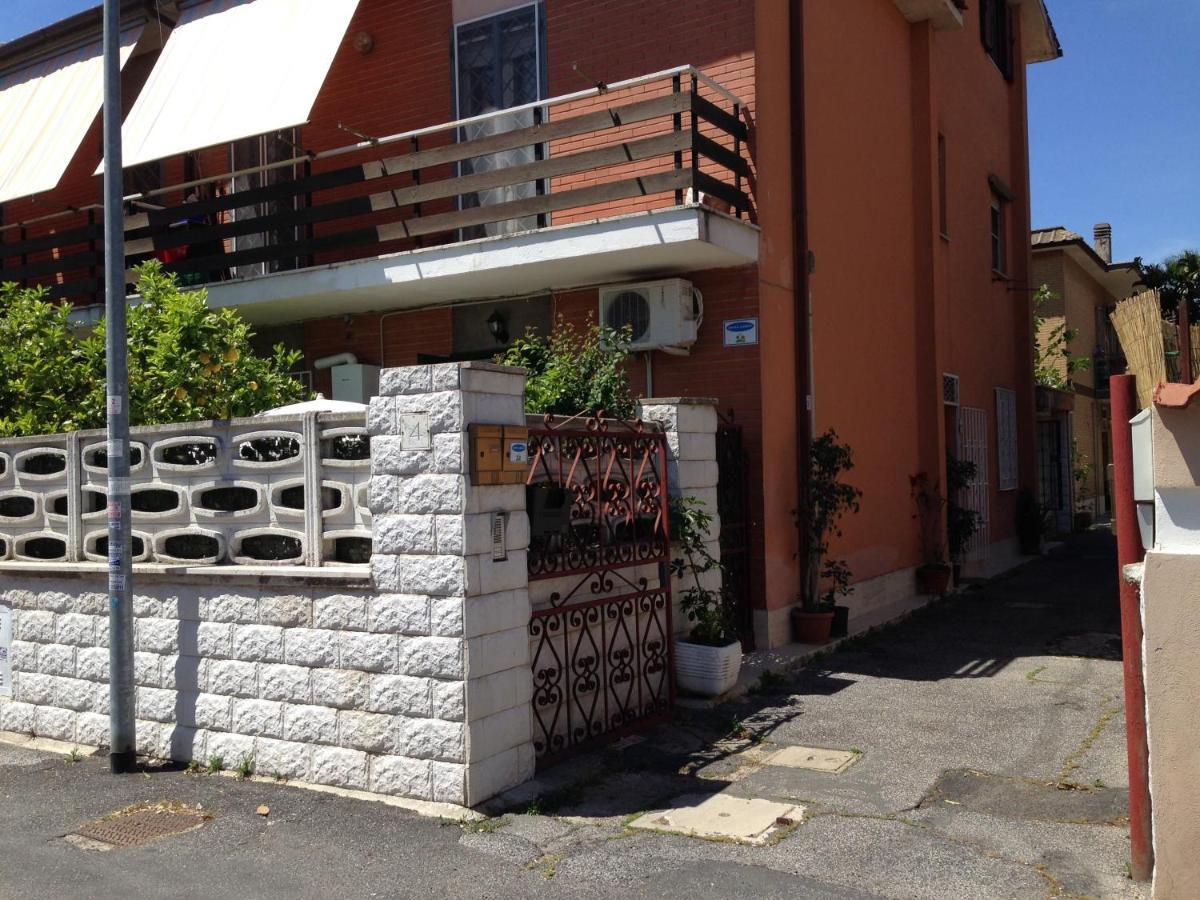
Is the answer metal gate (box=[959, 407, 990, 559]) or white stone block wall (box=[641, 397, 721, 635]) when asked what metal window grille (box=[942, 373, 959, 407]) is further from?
white stone block wall (box=[641, 397, 721, 635])

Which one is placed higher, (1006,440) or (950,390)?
(950,390)

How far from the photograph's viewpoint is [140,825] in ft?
18.4

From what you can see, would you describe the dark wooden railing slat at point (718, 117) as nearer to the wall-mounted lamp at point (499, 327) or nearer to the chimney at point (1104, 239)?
the wall-mounted lamp at point (499, 327)

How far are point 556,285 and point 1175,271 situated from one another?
26124mm

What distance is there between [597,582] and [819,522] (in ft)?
11.8

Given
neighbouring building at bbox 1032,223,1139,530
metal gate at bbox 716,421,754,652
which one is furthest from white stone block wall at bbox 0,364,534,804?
neighbouring building at bbox 1032,223,1139,530

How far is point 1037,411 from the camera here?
19.1 m

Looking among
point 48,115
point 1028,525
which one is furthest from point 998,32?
point 48,115

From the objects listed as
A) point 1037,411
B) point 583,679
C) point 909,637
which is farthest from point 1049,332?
→ point 583,679

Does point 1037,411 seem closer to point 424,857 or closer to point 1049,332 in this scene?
point 1049,332

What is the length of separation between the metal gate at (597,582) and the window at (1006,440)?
34.2 feet

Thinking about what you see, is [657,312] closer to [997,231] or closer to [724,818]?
[724,818]

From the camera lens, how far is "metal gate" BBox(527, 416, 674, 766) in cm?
638

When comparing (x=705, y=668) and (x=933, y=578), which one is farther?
(x=933, y=578)
